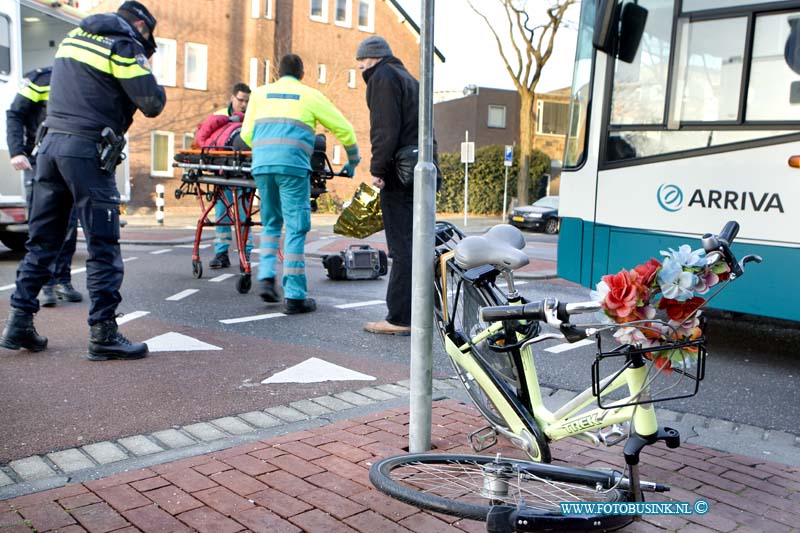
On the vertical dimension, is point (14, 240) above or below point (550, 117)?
below

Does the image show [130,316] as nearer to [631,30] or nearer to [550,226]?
[631,30]

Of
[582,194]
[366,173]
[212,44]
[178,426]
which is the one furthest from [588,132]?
[366,173]

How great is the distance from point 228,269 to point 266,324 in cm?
391

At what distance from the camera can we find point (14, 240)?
1179cm

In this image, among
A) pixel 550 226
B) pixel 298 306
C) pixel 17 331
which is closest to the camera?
pixel 17 331

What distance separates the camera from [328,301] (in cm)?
826

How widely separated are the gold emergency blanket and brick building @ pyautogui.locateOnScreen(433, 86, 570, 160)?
3746 cm

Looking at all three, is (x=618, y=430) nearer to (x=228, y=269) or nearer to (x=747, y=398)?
(x=747, y=398)

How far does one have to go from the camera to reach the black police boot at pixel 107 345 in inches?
203

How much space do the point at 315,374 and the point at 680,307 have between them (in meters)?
3.13

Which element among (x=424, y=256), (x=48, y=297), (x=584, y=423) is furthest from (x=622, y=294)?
(x=48, y=297)

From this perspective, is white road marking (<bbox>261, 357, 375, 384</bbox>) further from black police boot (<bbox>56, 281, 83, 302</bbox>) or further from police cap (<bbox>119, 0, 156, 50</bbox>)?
black police boot (<bbox>56, 281, 83, 302</bbox>)

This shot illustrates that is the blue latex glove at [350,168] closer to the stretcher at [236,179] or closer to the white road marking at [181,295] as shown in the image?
the stretcher at [236,179]

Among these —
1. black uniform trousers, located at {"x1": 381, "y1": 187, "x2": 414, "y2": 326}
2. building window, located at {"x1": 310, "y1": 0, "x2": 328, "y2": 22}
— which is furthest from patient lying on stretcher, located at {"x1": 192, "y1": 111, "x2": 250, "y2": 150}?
building window, located at {"x1": 310, "y1": 0, "x2": 328, "y2": 22}
